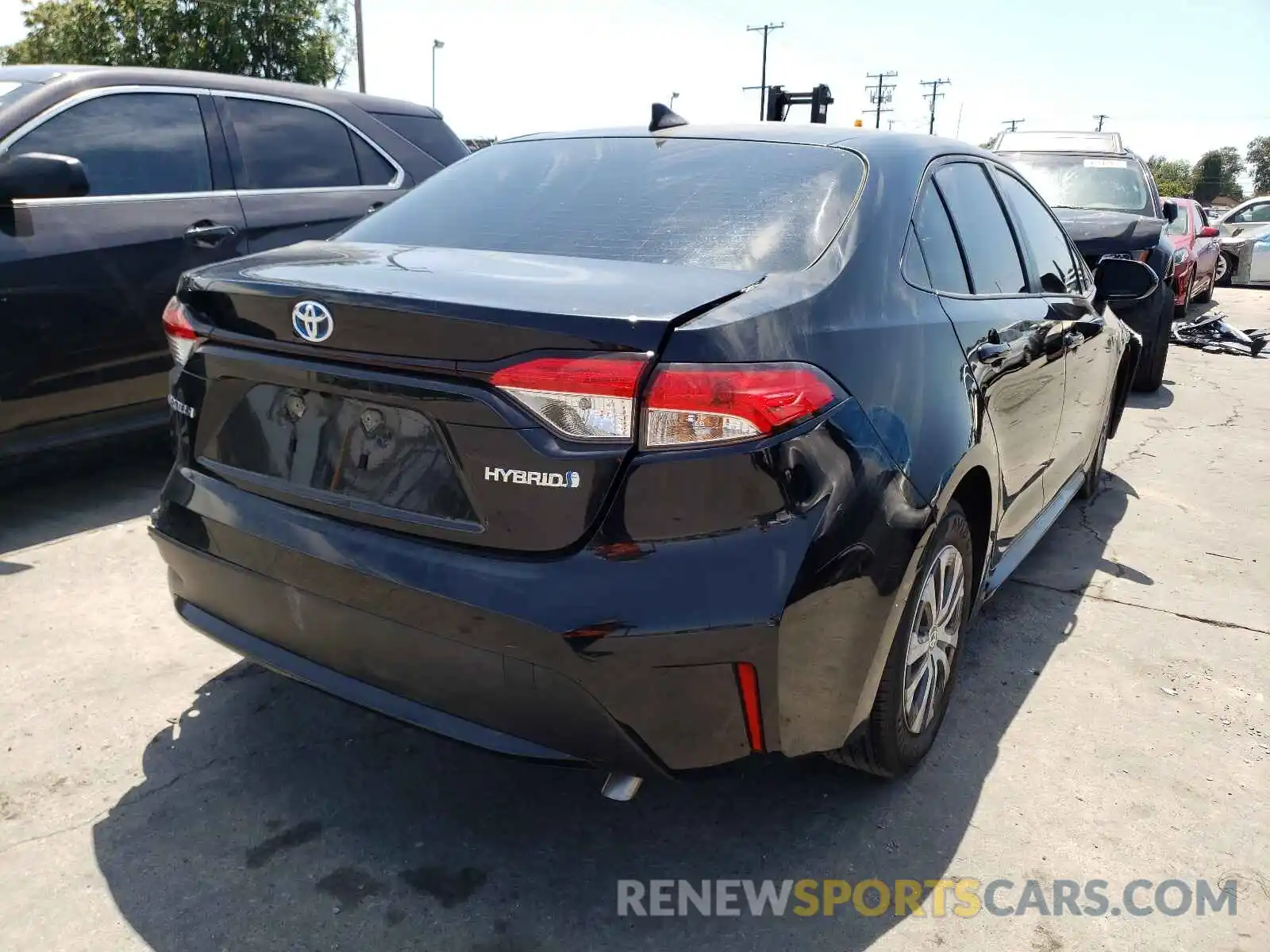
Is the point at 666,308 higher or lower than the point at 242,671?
higher

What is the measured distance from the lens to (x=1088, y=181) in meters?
9.32

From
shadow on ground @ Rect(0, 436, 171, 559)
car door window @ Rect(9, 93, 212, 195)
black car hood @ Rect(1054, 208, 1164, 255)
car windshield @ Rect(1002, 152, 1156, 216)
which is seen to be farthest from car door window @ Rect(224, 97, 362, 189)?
car windshield @ Rect(1002, 152, 1156, 216)

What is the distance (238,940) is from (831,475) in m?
1.46

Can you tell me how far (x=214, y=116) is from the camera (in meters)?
4.64

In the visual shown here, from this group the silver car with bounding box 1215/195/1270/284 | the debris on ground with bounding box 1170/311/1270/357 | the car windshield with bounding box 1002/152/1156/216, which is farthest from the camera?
the silver car with bounding box 1215/195/1270/284

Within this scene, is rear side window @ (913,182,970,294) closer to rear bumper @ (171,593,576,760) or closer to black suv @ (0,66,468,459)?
rear bumper @ (171,593,576,760)

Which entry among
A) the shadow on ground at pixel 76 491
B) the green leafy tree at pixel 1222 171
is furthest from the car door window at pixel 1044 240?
the green leafy tree at pixel 1222 171

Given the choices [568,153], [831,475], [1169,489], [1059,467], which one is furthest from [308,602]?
[1169,489]

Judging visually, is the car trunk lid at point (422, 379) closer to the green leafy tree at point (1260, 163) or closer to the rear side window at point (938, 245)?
Answer: the rear side window at point (938, 245)

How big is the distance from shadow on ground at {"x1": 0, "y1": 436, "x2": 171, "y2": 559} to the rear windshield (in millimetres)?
2163

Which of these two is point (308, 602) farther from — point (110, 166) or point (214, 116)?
point (214, 116)

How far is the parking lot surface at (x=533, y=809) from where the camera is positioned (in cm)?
208

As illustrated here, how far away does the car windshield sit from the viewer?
9.07 m

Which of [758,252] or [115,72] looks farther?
[115,72]
